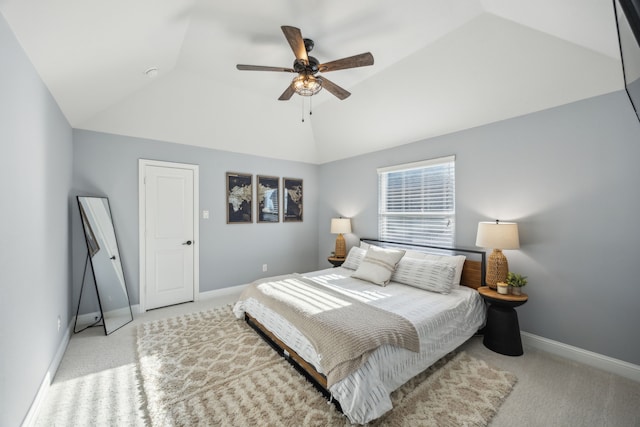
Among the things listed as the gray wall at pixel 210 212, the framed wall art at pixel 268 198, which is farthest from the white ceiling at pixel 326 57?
the framed wall art at pixel 268 198

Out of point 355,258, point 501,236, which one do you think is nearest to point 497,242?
point 501,236

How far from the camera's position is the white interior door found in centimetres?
369

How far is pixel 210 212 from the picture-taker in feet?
13.9

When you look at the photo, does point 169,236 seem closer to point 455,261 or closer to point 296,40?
point 296,40

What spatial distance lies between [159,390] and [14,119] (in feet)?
6.80

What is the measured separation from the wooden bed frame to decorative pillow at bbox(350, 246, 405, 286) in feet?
2.25

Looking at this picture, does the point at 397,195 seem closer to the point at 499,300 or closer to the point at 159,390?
the point at 499,300

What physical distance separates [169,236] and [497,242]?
4.19 metres

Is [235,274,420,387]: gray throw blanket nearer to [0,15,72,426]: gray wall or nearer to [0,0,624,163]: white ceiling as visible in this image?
[0,15,72,426]: gray wall

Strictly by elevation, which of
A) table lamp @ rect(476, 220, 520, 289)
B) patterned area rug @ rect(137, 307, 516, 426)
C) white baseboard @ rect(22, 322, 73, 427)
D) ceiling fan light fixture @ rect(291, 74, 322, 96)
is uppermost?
ceiling fan light fixture @ rect(291, 74, 322, 96)

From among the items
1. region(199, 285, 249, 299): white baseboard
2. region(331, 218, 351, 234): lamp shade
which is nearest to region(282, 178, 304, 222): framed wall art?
region(331, 218, 351, 234): lamp shade

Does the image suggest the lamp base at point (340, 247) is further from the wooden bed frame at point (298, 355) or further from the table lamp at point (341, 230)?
the wooden bed frame at point (298, 355)

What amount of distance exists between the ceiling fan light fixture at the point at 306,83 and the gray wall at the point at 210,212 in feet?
7.60

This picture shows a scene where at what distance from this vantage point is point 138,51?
2.31 meters
